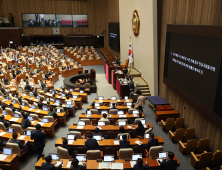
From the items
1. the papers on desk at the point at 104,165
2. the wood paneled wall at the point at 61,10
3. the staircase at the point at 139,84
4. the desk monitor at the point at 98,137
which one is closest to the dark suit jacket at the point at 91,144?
the desk monitor at the point at 98,137

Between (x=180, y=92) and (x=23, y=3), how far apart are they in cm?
3061

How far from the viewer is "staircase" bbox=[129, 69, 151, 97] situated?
13.2 m

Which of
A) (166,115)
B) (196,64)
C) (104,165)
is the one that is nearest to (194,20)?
(196,64)

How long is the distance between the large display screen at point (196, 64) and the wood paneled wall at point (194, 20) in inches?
27.3

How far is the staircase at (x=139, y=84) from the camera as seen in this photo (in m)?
13.2

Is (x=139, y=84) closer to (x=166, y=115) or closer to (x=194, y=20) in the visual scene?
(x=166, y=115)

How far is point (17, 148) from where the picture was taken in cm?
643

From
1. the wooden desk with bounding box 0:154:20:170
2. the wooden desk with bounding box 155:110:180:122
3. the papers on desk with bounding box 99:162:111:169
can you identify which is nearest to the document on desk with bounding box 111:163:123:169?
the papers on desk with bounding box 99:162:111:169

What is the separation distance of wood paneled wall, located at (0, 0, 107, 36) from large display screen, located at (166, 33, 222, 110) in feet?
84.3

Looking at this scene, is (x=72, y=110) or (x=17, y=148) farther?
(x=72, y=110)

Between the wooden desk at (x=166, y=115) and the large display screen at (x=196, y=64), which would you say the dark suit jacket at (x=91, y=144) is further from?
the wooden desk at (x=166, y=115)

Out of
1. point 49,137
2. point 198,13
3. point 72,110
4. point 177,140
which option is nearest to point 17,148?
point 49,137

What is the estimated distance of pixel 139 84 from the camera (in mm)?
13500

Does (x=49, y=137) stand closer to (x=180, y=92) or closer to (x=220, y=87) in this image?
(x=180, y=92)
